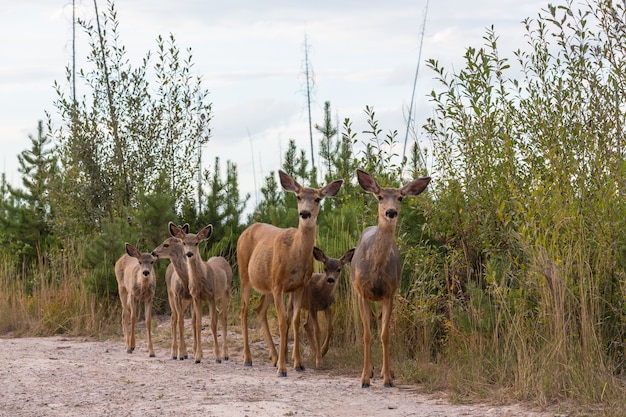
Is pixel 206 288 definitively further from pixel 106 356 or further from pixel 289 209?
pixel 289 209

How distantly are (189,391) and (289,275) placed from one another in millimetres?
2072

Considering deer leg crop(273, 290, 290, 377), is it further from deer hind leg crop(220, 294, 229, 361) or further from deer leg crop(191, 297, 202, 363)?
deer leg crop(191, 297, 202, 363)

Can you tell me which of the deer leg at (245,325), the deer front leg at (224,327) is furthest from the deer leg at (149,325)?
the deer leg at (245,325)

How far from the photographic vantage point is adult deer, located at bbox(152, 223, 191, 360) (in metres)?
12.8

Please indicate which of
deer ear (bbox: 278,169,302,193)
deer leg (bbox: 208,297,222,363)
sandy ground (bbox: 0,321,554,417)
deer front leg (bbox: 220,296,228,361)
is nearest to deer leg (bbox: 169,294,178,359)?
sandy ground (bbox: 0,321,554,417)

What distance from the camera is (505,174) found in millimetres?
11352

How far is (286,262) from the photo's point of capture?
11.7 meters

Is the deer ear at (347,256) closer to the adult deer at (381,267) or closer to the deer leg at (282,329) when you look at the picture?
the deer leg at (282,329)

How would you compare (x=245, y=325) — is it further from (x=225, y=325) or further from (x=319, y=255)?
(x=319, y=255)

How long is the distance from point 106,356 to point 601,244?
21.3 ft

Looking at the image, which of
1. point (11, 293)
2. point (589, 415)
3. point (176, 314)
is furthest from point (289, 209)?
point (589, 415)

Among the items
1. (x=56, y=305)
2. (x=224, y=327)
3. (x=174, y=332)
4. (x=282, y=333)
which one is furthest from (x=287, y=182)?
(x=56, y=305)

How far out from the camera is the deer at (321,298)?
12.1 meters

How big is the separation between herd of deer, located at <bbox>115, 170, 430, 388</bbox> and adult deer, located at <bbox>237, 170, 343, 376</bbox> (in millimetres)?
11
